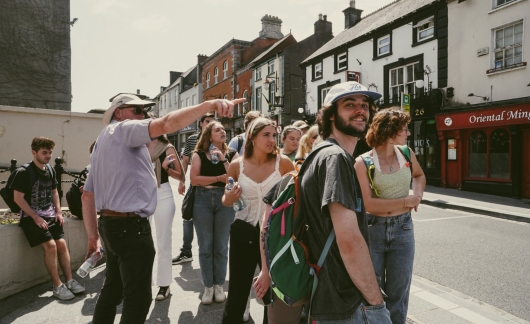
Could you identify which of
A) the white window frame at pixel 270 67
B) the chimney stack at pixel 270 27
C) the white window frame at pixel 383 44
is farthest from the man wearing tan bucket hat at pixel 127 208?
the chimney stack at pixel 270 27

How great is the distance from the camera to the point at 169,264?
399 cm

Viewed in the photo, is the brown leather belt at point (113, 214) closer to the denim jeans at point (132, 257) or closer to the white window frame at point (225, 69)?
the denim jeans at point (132, 257)

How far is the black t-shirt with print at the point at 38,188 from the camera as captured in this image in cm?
405

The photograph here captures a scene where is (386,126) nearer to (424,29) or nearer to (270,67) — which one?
(424,29)

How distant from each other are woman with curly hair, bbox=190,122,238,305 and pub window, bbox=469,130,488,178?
13.6m

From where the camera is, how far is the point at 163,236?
159 inches

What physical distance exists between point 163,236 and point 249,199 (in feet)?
4.87

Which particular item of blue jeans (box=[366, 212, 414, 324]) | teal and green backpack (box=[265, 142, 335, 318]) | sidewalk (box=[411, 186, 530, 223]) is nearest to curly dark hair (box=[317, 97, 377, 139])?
teal and green backpack (box=[265, 142, 335, 318])

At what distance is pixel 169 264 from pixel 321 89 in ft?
70.8

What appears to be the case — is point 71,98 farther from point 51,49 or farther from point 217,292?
point 217,292

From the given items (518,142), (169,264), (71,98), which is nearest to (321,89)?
(518,142)

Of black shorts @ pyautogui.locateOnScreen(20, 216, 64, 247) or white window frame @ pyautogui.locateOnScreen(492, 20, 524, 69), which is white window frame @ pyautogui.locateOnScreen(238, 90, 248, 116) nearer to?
white window frame @ pyautogui.locateOnScreen(492, 20, 524, 69)

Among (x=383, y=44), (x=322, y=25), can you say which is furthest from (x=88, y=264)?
(x=322, y=25)

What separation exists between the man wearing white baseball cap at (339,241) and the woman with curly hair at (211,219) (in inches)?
90.3
